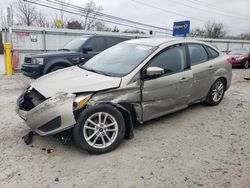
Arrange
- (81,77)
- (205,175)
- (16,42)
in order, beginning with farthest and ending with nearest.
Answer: (16,42) < (81,77) < (205,175)

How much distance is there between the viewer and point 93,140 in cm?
→ 314

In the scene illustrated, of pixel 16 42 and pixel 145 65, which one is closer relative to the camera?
pixel 145 65

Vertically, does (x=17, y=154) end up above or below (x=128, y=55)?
below

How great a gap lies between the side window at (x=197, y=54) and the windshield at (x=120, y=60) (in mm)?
1054

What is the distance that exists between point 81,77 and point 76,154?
3.84ft

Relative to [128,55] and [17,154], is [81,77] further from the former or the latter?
[17,154]

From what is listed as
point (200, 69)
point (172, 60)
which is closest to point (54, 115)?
point (172, 60)

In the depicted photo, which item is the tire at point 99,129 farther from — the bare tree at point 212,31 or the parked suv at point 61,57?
the bare tree at point 212,31

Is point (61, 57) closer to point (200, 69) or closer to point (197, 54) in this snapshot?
point (197, 54)

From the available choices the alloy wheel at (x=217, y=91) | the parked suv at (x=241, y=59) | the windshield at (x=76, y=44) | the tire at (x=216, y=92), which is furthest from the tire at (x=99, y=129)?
the parked suv at (x=241, y=59)

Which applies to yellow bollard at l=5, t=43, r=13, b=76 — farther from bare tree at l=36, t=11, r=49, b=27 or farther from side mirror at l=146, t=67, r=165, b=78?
bare tree at l=36, t=11, r=49, b=27

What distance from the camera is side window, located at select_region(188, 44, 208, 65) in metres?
4.52

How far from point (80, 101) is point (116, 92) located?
0.57 metres

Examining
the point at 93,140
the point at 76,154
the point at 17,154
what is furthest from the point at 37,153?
the point at 93,140
